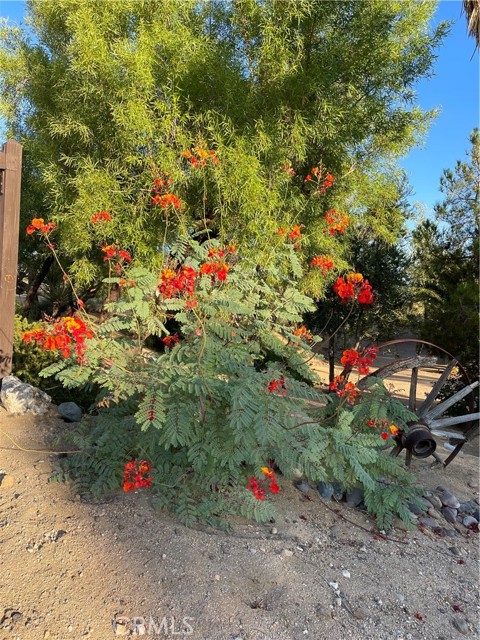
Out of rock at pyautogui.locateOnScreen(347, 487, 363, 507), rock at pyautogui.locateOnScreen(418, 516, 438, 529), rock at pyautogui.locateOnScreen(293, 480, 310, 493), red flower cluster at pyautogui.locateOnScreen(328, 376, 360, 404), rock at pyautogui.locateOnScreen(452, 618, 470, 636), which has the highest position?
red flower cluster at pyautogui.locateOnScreen(328, 376, 360, 404)

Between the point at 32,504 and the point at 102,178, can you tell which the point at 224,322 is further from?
the point at 102,178

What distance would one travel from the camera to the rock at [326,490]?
2.41 metres

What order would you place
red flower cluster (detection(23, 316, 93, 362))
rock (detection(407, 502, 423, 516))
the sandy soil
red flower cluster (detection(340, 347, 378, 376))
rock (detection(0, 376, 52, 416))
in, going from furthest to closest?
rock (detection(0, 376, 52, 416)) < rock (detection(407, 502, 423, 516)) < red flower cluster (detection(340, 347, 378, 376)) < red flower cluster (detection(23, 316, 93, 362)) < the sandy soil

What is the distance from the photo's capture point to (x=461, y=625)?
1.66 metres

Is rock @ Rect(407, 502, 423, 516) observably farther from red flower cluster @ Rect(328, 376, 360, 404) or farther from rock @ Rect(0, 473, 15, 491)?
rock @ Rect(0, 473, 15, 491)

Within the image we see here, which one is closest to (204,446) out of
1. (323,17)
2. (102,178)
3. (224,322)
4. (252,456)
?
(252,456)

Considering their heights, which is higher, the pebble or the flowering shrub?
the flowering shrub

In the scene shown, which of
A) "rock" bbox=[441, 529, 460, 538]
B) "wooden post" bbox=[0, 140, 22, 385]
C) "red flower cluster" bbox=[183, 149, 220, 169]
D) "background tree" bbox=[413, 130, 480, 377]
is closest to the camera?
"rock" bbox=[441, 529, 460, 538]

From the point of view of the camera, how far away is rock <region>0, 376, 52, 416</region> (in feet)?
10.00

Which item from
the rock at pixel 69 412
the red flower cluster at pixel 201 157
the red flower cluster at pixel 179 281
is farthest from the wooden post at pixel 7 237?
the red flower cluster at pixel 179 281

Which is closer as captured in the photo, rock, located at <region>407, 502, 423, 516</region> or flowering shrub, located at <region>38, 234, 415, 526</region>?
flowering shrub, located at <region>38, 234, 415, 526</region>

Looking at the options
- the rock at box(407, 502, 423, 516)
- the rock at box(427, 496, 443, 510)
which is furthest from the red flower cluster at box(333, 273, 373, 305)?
the rock at box(427, 496, 443, 510)

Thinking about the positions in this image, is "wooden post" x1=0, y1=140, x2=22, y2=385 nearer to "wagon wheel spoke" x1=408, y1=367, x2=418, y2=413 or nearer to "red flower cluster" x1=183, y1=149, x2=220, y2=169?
"red flower cluster" x1=183, y1=149, x2=220, y2=169

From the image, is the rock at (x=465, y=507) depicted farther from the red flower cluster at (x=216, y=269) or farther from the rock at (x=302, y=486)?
the red flower cluster at (x=216, y=269)
